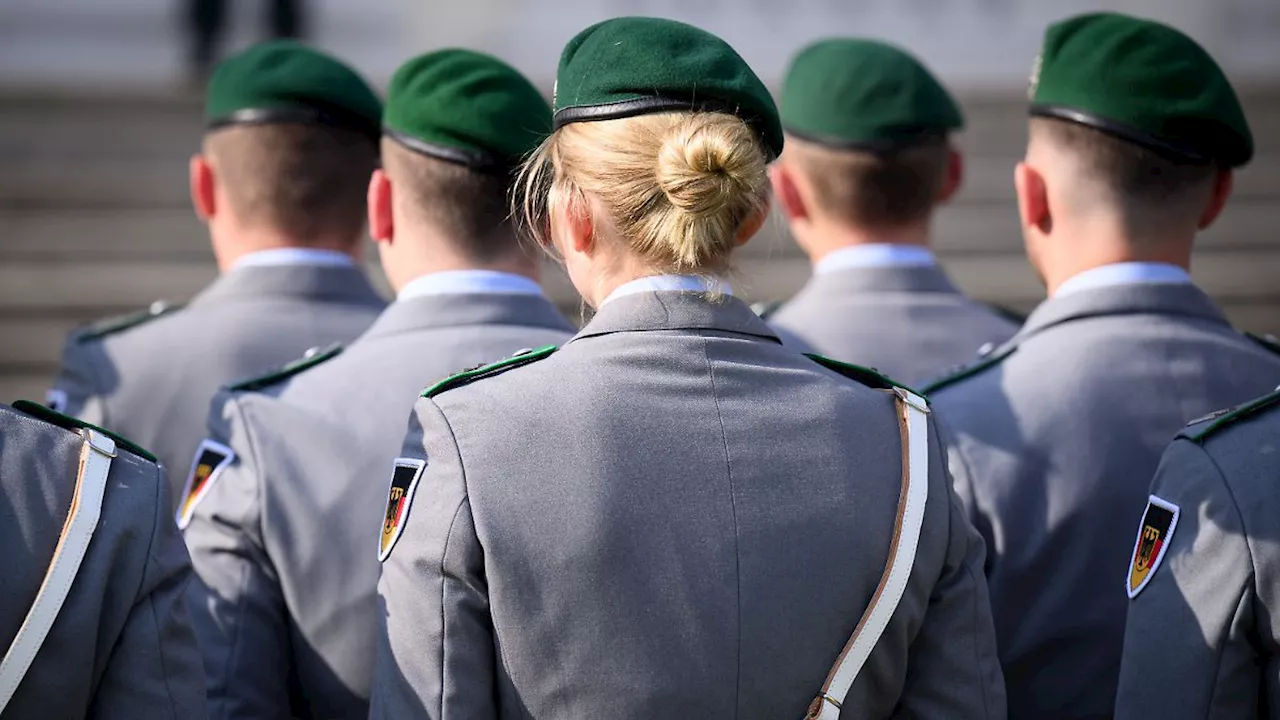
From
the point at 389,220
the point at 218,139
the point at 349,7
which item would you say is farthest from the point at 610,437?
the point at 349,7

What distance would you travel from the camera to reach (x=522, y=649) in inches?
70.9

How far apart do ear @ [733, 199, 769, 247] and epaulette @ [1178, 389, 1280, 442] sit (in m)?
0.65

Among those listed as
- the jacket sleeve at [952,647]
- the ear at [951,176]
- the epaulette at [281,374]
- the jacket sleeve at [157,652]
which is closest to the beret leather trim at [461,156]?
the epaulette at [281,374]

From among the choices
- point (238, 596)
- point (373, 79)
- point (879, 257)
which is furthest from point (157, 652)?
point (373, 79)

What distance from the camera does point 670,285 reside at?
1.92 metres

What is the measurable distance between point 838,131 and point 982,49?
22.4 feet

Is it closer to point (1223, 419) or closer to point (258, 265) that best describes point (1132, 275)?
point (1223, 419)

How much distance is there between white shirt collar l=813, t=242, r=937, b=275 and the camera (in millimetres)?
3459

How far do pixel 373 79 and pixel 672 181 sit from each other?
770 centimetres

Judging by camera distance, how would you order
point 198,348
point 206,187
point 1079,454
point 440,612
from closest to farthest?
point 440,612
point 1079,454
point 198,348
point 206,187

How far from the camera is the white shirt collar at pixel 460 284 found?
267 centimetres

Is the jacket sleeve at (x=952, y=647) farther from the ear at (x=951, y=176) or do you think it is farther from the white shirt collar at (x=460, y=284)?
the ear at (x=951, y=176)

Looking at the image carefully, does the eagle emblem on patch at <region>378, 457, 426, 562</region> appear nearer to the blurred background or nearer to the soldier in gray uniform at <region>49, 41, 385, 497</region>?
the soldier in gray uniform at <region>49, 41, 385, 497</region>

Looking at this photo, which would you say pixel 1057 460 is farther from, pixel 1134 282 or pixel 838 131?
pixel 838 131
